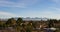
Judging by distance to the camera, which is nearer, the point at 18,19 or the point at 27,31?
the point at 27,31

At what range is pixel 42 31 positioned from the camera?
47375mm

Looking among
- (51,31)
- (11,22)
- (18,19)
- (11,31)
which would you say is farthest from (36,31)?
(18,19)

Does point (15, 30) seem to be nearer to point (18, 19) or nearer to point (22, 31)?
point (22, 31)

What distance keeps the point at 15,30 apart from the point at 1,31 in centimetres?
302

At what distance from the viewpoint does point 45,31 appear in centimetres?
4697

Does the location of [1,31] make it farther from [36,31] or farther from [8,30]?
[36,31]

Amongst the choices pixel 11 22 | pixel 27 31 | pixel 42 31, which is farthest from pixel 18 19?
pixel 27 31

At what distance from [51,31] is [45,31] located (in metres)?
1.67

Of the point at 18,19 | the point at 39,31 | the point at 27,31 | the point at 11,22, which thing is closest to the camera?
the point at 27,31

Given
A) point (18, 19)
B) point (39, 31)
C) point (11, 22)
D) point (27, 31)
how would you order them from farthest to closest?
point (18, 19), point (11, 22), point (39, 31), point (27, 31)

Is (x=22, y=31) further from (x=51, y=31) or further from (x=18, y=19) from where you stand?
(x=18, y=19)

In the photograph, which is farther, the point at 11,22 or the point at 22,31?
the point at 11,22

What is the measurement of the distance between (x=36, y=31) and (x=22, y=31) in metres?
4.33

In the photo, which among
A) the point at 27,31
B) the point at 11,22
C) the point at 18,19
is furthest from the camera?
the point at 18,19
